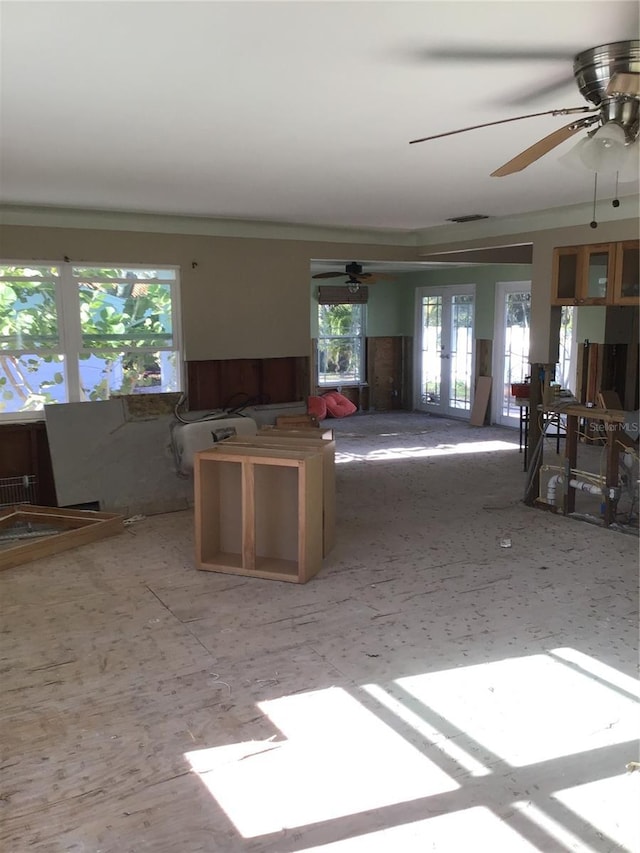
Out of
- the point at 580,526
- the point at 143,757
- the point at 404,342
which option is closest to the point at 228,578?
the point at 143,757

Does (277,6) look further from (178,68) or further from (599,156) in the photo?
(599,156)

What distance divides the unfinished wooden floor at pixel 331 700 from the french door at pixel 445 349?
22.3 feet

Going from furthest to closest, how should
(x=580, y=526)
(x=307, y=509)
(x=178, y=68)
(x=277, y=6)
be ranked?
1. (x=580, y=526)
2. (x=307, y=509)
3. (x=178, y=68)
4. (x=277, y=6)

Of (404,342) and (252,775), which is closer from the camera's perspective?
(252,775)

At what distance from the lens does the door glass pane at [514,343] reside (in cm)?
1091

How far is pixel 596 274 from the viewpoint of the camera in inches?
245

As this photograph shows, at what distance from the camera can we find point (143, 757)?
2.88 meters

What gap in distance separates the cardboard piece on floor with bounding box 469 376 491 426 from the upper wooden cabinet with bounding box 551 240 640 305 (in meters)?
5.06

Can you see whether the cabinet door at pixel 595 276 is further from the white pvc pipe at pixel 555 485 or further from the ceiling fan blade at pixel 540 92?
the ceiling fan blade at pixel 540 92

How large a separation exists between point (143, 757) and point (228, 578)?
2.01 m

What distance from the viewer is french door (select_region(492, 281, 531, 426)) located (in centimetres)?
1092

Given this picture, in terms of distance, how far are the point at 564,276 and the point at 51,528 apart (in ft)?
17.1

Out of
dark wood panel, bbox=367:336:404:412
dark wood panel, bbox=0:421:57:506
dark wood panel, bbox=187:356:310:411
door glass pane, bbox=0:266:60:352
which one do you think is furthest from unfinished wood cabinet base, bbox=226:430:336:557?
dark wood panel, bbox=367:336:404:412

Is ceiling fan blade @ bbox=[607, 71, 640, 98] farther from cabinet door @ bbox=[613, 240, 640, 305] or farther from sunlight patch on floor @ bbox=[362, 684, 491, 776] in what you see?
cabinet door @ bbox=[613, 240, 640, 305]
